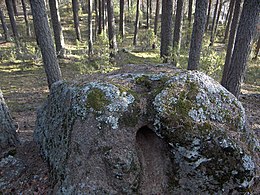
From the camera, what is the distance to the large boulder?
378 centimetres

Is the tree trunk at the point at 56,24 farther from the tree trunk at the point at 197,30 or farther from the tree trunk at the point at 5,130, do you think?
the tree trunk at the point at 5,130

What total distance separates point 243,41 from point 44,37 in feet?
21.9

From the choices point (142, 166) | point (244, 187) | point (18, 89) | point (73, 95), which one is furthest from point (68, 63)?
point (244, 187)

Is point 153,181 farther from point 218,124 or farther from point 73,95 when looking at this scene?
point 73,95

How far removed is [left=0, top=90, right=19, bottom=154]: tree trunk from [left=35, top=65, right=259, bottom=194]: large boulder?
1.65 m

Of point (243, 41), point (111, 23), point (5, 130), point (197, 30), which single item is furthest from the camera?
point (111, 23)

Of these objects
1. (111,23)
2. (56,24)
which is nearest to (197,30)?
(111,23)

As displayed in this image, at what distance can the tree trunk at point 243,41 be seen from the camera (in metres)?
6.28

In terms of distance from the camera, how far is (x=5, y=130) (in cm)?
514

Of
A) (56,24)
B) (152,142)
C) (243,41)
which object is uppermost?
(56,24)

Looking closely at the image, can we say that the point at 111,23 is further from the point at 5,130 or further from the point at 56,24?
the point at 5,130

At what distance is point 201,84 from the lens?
445cm

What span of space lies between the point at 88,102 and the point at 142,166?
1609 millimetres

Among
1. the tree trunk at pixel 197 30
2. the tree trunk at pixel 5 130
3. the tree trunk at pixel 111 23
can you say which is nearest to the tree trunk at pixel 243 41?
the tree trunk at pixel 197 30
